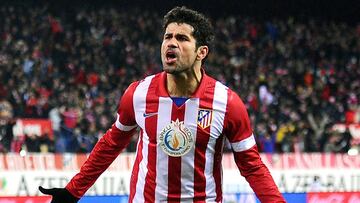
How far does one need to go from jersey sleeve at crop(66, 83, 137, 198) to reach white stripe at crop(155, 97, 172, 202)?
0.55 feet

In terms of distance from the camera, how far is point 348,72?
24328 millimetres

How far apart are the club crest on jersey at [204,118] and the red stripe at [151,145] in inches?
8.5

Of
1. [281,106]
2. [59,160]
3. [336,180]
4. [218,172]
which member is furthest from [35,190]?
[281,106]

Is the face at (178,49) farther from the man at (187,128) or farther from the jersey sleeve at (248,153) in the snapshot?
the jersey sleeve at (248,153)

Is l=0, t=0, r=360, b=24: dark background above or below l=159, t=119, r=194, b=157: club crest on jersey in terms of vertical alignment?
above

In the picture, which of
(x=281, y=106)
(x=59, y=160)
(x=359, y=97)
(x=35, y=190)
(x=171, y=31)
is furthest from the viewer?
(x=359, y=97)

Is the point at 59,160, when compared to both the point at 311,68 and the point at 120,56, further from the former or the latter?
the point at 311,68

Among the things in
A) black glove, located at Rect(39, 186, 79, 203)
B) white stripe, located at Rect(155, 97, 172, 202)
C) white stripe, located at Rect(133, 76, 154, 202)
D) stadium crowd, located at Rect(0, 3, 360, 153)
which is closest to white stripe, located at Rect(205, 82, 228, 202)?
white stripe, located at Rect(155, 97, 172, 202)

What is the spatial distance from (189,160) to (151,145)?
205mm

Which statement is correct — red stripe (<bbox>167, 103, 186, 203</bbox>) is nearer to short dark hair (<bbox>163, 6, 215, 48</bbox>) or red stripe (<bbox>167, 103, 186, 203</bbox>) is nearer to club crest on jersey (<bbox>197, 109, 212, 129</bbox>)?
club crest on jersey (<bbox>197, 109, 212, 129</bbox>)

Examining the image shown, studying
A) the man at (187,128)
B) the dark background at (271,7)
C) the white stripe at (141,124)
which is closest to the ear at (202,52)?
the man at (187,128)

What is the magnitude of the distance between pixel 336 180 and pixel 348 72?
37.6 ft

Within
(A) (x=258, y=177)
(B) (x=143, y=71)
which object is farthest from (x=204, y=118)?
(B) (x=143, y=71)

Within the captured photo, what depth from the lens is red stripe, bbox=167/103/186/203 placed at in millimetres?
3998
